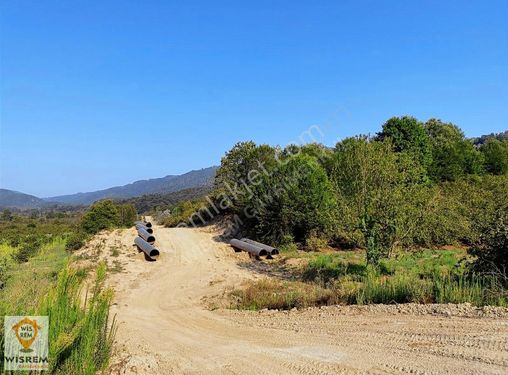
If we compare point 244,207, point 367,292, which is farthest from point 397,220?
point 244,207

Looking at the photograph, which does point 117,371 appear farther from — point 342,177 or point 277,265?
point 277,265

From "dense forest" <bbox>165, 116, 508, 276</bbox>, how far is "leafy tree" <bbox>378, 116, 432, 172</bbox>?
0.29 feet

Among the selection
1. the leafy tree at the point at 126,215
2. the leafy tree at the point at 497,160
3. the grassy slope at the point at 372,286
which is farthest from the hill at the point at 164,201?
the grassy slope at the point at 372,286

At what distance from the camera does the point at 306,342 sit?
625cm

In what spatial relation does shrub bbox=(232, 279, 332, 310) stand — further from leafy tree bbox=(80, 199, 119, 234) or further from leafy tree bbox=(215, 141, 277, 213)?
leafy tree bbox=(80, 199, 119, 234)

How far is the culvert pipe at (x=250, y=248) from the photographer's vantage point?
1851 cm

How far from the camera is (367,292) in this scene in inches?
347

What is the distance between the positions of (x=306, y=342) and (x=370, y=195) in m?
6.98

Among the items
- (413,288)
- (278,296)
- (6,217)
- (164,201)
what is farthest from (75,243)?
(6,217)

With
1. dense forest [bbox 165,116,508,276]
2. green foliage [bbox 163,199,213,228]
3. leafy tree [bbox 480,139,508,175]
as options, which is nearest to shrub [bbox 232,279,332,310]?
dense forest [bbox 165,116,508,276]

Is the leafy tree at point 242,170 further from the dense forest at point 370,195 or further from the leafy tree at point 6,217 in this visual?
the leafy tree at point 6,217

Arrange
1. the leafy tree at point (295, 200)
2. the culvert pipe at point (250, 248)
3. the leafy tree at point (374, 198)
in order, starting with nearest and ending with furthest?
the leafy tree at point (374, 198), the culvert pipe at point (250, 248), the leafy tree at point (295, 200)

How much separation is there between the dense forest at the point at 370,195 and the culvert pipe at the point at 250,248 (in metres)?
2.04

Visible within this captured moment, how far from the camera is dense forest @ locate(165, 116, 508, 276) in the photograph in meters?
12.1
